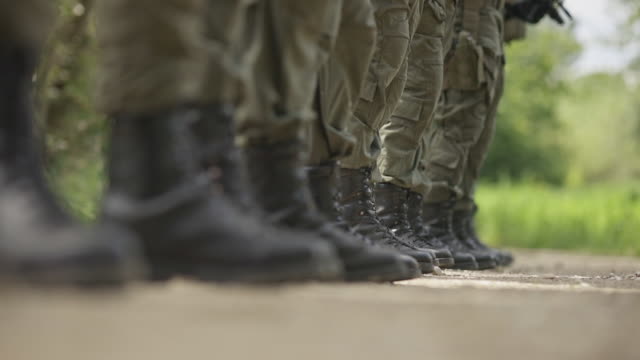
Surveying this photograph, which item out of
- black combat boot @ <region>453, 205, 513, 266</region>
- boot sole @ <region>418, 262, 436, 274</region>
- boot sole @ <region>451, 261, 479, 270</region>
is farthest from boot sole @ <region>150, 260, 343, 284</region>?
black combat boot @ <region>453, 205, 513, 266</region>

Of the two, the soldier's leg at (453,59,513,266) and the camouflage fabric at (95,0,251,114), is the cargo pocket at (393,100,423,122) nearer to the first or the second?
the soldier's leg at (453,59,513,266)

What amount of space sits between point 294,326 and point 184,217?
1.97 ft

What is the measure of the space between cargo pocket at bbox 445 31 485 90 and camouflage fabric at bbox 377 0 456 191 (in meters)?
1.34

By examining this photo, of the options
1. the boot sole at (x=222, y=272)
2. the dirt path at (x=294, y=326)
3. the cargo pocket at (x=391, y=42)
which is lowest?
the dirt path at (x=294, y=326)

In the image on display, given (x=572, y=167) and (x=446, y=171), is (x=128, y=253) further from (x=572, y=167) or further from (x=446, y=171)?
(x=572, y=167)

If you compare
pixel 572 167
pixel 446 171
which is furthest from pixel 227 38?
pixel 572 167

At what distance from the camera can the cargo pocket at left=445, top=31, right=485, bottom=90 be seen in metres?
7.38

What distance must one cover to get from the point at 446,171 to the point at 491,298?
493 centimetres

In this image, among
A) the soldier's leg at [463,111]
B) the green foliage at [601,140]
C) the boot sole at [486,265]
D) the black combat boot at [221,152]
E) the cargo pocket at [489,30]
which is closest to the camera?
the black combat boot at [221,152]

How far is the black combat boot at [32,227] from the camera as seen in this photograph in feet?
6.33

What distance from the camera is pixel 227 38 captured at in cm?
279

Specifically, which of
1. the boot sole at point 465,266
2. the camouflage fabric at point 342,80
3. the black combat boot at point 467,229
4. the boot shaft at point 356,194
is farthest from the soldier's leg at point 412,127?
the camouflage fabric at point 342,80

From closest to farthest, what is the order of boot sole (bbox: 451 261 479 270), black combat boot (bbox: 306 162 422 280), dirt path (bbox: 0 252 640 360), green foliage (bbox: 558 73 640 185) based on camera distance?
dirt path (bbox: 0 252 640 360) → black combat boot (bbox: 306 162 422 280) → boot sole (bbox: 451 261 479 270) → green foliage (bbox: 558 73 640 185)

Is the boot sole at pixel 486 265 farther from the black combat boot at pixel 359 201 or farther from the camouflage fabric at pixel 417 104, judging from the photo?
the black combat boot at pixel 359 201
